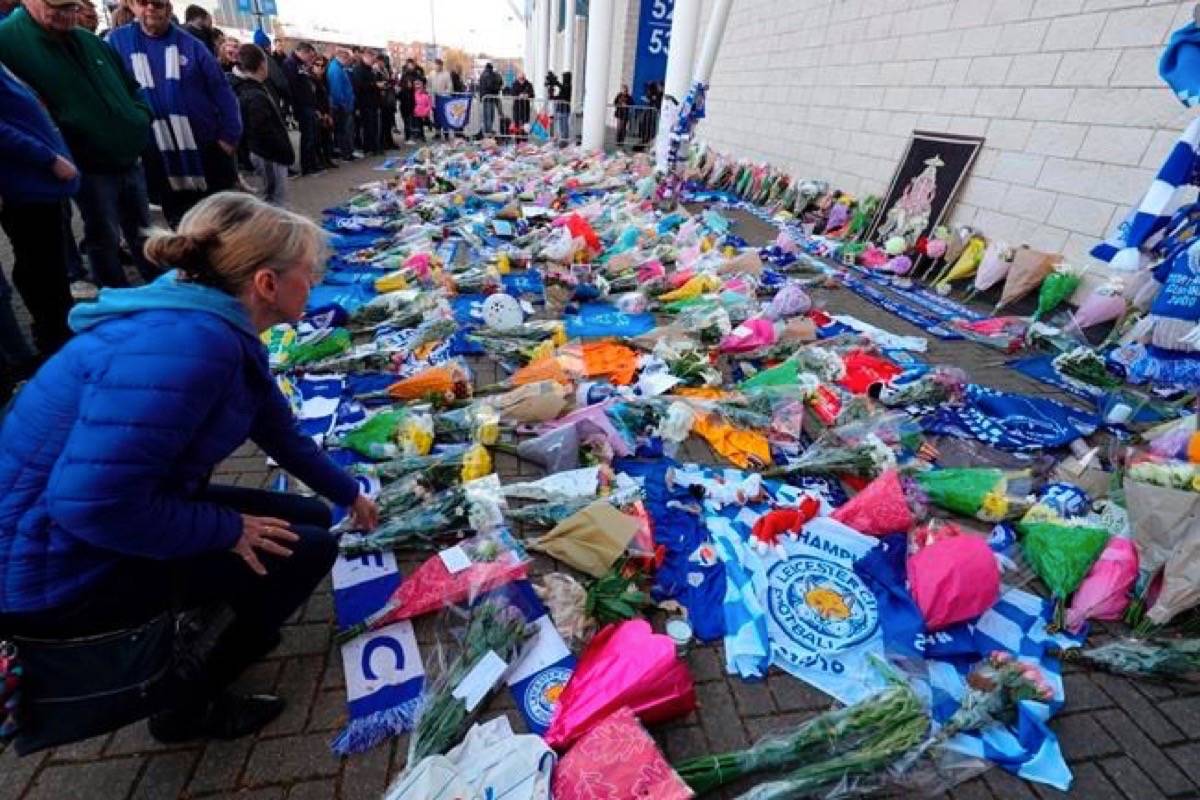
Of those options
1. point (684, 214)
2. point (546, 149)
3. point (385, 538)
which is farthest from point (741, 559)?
point (546, 149)

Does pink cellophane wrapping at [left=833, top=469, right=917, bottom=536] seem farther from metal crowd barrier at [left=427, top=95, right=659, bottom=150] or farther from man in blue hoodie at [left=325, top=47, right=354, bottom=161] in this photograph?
metal crowd barrier at [left=427, top=95, right=659, bottom=150]

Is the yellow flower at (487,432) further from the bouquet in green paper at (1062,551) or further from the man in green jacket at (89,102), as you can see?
the man in green jacket at (89,102)

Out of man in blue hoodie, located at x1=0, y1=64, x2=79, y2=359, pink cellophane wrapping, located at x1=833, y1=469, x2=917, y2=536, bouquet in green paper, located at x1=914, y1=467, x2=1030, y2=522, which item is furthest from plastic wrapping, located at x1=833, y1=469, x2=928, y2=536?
man in blue hoodie, located at x1=0, y1=64, x2=79, y2=359

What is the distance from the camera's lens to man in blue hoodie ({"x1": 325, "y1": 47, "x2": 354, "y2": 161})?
12.1 m

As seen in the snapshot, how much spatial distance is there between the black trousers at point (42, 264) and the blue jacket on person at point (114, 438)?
2.77m

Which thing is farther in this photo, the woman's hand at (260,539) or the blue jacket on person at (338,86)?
the blue jacket on person at (338,86)

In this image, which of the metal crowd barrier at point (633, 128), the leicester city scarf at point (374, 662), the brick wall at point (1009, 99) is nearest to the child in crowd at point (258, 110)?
the leicester city scarf at point (374, 662)

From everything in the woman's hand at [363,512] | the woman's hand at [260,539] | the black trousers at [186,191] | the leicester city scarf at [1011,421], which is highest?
the black trousers at [186,191]

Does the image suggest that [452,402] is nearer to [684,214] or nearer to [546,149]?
[684,214]

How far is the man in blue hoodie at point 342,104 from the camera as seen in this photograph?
12125 millimetres

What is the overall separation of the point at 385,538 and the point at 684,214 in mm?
7413

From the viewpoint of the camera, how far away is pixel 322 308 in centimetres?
497

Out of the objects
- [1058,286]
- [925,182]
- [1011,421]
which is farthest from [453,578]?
[925,182]

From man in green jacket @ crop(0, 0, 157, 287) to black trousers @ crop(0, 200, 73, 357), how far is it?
0.44 meters
